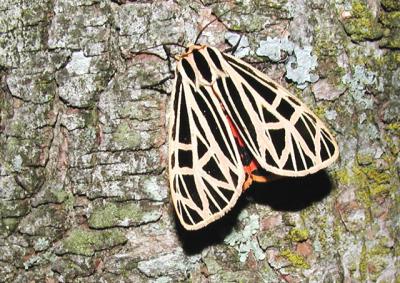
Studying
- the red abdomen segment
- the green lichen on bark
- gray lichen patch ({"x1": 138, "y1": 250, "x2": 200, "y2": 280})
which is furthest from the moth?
the green lichen on bark

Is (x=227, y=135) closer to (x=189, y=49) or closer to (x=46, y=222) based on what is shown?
(x=189, y=49)

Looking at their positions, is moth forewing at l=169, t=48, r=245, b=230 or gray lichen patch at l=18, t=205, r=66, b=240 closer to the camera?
moth forewing at l=169, t=48, r=245, b=230

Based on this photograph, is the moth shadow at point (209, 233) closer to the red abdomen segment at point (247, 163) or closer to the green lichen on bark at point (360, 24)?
the red abdomen segment at point (247, 163)

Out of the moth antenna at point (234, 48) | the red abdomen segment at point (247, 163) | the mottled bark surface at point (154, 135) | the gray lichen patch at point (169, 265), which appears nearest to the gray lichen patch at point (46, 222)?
the mottled bark surface at point (154, 135)

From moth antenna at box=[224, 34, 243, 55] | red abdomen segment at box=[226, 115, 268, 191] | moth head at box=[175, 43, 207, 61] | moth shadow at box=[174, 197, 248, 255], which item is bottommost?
moth shadow at box=[174, 197, 248, 255]

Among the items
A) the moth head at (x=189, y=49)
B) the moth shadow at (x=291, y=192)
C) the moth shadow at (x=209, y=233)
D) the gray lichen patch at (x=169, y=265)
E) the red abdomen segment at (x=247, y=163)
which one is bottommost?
the gray lichen patch at (x=169, y=265)

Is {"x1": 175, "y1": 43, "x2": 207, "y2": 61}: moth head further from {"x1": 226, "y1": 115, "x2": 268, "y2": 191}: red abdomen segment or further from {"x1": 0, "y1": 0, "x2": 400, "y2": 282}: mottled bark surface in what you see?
{"x1": 226, "y1": 115, "x2": 268, "y2": 191}: red abdomen segment
